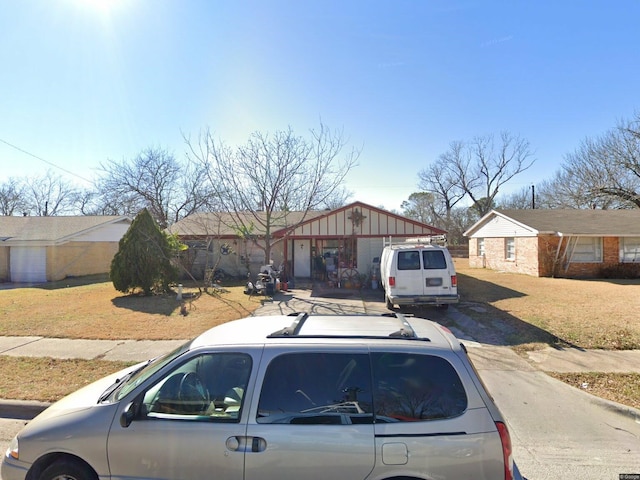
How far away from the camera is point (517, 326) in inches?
330

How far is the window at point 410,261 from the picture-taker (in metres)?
9.51

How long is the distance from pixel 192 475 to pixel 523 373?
18.2ft

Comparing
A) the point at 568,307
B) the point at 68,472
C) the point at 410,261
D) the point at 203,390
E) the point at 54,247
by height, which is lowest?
the point at 568,307

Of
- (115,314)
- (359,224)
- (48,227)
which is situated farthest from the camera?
(48,227)

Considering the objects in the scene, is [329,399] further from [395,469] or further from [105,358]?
[105,358]

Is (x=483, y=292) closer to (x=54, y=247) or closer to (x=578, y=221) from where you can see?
(x=578, y=221)

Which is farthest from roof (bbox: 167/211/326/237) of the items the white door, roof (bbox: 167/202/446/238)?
the white door

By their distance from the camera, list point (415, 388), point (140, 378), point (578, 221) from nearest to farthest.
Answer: point (415, 388) < point (140, 378) < point (578, 221)

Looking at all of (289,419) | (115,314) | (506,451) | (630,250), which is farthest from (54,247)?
(630,250)

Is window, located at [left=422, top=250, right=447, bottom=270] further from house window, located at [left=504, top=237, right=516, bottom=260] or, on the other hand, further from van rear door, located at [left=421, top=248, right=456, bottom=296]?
house window, located at [left=504, top=237, right=516, bottom=260]

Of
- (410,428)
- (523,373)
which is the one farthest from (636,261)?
(410,428)

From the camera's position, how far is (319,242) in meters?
18.5

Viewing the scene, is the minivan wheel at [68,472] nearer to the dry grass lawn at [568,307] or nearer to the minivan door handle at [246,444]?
the minivan door handle at [246,444]

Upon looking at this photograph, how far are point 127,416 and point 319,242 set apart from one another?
1626 cm
